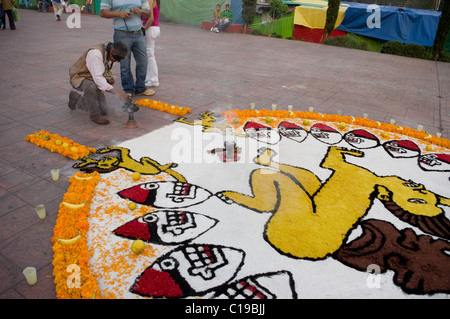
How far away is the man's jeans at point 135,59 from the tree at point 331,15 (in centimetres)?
1170

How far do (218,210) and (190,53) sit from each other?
7.81 metres

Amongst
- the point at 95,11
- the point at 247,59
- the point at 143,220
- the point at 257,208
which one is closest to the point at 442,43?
the point at 247,59

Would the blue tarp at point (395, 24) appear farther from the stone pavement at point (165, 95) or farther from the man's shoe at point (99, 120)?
the man's shoe at point (99, 120)

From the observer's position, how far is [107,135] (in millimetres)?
4172

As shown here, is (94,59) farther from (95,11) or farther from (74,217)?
(95,11)

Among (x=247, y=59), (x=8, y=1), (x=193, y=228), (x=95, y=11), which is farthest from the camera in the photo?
(x=95, y=11)

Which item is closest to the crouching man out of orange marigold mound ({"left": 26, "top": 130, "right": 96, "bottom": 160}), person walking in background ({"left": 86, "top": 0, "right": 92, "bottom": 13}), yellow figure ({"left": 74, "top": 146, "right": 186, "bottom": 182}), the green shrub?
orange marigold mound ({"left": 26, "top": 130, "right": 96, "bottom": 160})

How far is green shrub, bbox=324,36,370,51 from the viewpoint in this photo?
1353cm

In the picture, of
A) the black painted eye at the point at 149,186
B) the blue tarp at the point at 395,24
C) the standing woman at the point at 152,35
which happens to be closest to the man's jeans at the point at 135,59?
the standing woman at the point at 152,35

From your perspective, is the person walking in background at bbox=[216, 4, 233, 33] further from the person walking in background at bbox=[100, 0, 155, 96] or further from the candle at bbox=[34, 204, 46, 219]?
the candle at bbox=[34, 204, 46, 219]

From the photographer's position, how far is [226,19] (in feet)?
51.4

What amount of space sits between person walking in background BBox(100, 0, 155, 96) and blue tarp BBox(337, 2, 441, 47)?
12.7 meters

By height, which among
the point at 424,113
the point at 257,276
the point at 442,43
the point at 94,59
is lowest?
the point at 257,276

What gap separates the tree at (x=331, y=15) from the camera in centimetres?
1424
